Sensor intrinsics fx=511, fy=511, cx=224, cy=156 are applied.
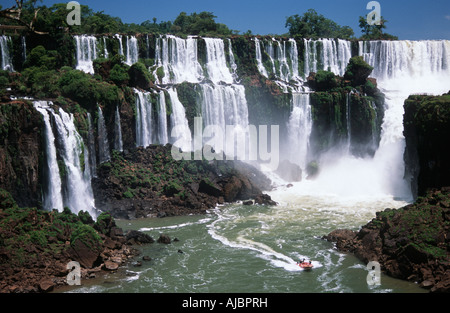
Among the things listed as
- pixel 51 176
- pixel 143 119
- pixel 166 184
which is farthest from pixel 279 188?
pixel 51 176

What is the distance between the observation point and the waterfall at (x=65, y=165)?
95.3ft

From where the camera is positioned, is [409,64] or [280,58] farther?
[280,58]

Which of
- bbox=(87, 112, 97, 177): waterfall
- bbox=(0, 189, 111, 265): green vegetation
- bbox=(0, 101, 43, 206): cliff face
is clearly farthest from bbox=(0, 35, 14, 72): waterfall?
bbox=(0, 189, 111, 265): green vegetation

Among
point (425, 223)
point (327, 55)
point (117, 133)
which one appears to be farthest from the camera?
point (327, 55)

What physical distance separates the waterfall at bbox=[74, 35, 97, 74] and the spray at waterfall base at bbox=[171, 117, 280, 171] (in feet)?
32.6

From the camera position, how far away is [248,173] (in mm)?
39250

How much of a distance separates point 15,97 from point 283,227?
18175 millimetres

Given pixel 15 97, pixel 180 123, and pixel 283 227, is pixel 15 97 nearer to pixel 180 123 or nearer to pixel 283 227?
pixel 180 123

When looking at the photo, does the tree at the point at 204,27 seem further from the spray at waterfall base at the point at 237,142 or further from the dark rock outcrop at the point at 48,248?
the dark rock outcrop at the point at 48,248

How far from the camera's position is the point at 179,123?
4094cm

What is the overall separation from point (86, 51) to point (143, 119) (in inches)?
396

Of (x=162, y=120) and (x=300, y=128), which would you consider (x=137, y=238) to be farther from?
(x=300, y=128)

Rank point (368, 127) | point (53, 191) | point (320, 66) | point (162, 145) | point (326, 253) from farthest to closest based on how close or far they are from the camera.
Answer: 1. point (320, 66)
2. point (368, 127)
3. point (162, 145)
4. point (53, 191)
5. point (326, 253)

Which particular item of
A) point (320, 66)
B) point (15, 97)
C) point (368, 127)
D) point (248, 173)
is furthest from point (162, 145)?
point (320, 66)
